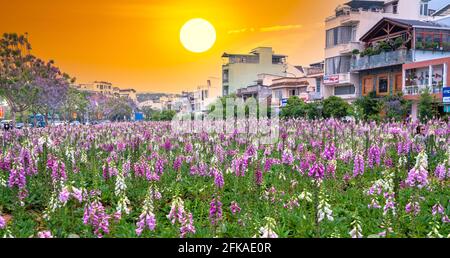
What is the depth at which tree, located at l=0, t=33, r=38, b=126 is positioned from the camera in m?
4.63

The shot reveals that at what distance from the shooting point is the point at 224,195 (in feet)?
23.1

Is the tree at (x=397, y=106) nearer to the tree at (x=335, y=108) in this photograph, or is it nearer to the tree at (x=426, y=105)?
the tree at (x=426, y=105)

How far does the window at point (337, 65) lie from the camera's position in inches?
1255

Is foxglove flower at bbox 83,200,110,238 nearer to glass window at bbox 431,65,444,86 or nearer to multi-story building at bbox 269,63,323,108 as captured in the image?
glass window at bbox 431,65,444,86

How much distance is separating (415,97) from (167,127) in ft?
51.1

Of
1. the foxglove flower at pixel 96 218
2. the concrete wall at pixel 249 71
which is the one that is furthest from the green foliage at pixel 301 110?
the foxglove flower at pixel 96 218

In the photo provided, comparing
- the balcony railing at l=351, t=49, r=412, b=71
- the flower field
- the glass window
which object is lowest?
the flower field

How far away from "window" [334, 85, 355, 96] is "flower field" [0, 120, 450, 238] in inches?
874

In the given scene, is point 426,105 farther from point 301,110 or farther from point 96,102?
point 96,102

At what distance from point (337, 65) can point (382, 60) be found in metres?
4.53

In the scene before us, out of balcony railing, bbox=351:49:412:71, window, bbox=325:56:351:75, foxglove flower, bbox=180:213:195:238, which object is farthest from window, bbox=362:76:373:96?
foxglove flower, bbox=180:213:195:238

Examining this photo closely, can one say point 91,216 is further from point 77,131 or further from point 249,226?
point 77,131

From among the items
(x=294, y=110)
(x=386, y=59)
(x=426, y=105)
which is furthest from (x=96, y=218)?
(x=386, y=59)
